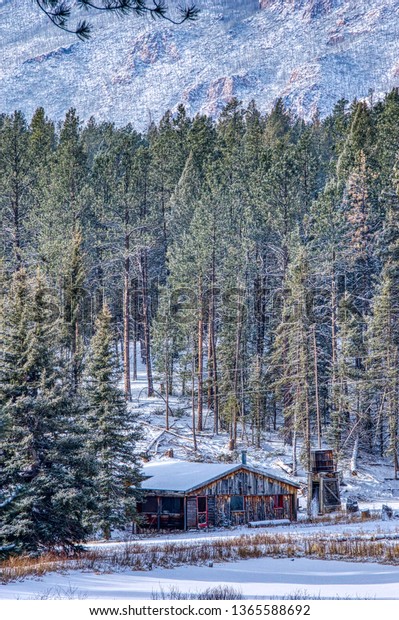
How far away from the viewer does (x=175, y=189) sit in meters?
61.7

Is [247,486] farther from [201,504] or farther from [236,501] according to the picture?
[201,504]

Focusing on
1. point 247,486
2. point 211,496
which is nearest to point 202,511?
point 211,496

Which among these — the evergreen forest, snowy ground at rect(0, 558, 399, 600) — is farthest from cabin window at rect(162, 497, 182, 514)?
snowy ground at rect(0, 558, 399, 600)

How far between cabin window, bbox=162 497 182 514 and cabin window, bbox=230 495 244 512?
3042mm

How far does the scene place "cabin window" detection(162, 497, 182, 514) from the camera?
34.7m

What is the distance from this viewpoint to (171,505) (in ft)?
115

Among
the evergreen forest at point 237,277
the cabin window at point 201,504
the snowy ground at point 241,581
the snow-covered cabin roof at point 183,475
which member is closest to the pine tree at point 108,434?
the evergreen forest at point 237,277

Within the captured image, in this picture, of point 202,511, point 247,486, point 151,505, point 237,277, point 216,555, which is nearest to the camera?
point 216,555

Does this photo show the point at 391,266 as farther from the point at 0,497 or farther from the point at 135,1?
the point at 135,1

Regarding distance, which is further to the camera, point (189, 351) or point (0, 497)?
point (189, 351)

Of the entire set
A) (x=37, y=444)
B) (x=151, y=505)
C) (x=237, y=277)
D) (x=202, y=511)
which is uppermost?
(x=237, y=277)

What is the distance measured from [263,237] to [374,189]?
9.75 meters

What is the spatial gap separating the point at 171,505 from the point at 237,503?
148 inches

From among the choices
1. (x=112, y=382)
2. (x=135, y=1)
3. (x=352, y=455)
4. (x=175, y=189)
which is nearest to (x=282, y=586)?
(x=135, y=1)
